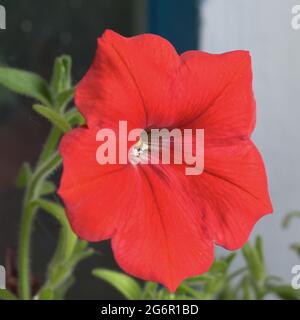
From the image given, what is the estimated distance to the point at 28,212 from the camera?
0.43m

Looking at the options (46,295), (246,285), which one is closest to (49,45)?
(46,295)

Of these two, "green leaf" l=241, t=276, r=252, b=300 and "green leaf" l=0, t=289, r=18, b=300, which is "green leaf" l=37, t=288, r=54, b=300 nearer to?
"green leaf" l=0, t=289, r=18, b=300

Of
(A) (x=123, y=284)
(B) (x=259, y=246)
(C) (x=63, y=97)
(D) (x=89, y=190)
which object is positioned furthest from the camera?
(B) (x=259, y=246)

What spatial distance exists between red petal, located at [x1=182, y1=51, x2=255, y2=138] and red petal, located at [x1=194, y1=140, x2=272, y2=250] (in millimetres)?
17

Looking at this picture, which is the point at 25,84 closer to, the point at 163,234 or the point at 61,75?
the point at 61,75

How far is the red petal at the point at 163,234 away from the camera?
11.8 inches

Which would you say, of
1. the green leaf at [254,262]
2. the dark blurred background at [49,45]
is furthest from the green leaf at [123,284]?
the green leaf at [254,262]

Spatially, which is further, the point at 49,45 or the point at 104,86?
the point at 49,45

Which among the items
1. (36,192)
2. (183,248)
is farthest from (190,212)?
(36,192)

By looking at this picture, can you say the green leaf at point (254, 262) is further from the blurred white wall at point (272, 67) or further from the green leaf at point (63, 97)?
the green leaf at point (63, 97)

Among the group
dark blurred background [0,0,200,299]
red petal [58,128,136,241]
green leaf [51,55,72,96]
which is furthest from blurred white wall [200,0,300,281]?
red petal [58,128,136,241]

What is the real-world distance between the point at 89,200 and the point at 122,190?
0.09 feet

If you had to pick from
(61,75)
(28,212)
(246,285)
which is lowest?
(246,285)

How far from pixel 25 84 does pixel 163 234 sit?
16 cm
